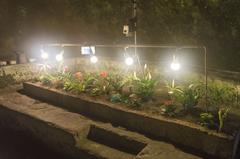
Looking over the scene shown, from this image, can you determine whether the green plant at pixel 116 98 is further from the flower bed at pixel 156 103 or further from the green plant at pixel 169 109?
the green plant at pixel 169 109

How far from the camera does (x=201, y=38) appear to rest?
1144 centimetres

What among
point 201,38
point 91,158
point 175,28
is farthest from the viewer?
point 175,28

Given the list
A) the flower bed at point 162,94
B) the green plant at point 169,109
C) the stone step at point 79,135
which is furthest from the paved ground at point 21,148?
the green plant at point 169,109

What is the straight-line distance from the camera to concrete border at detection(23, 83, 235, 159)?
5344mm

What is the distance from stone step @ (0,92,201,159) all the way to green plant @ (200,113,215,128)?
2.31 feet

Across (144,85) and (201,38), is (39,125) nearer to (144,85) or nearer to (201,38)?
(144,85)

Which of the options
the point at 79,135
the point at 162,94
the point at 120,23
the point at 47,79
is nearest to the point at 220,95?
the point at 162,94

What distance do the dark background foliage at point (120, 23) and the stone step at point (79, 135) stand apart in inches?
258

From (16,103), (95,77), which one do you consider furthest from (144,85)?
(16,103)

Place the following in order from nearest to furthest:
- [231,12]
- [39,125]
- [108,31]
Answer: [39,125] < [231,12] < [108,31]

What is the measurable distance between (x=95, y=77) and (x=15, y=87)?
3.52 meters

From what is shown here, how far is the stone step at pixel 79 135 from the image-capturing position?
5.82 m

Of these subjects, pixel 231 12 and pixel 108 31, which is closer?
pixel 231 12

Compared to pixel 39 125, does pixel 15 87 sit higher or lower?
higher
